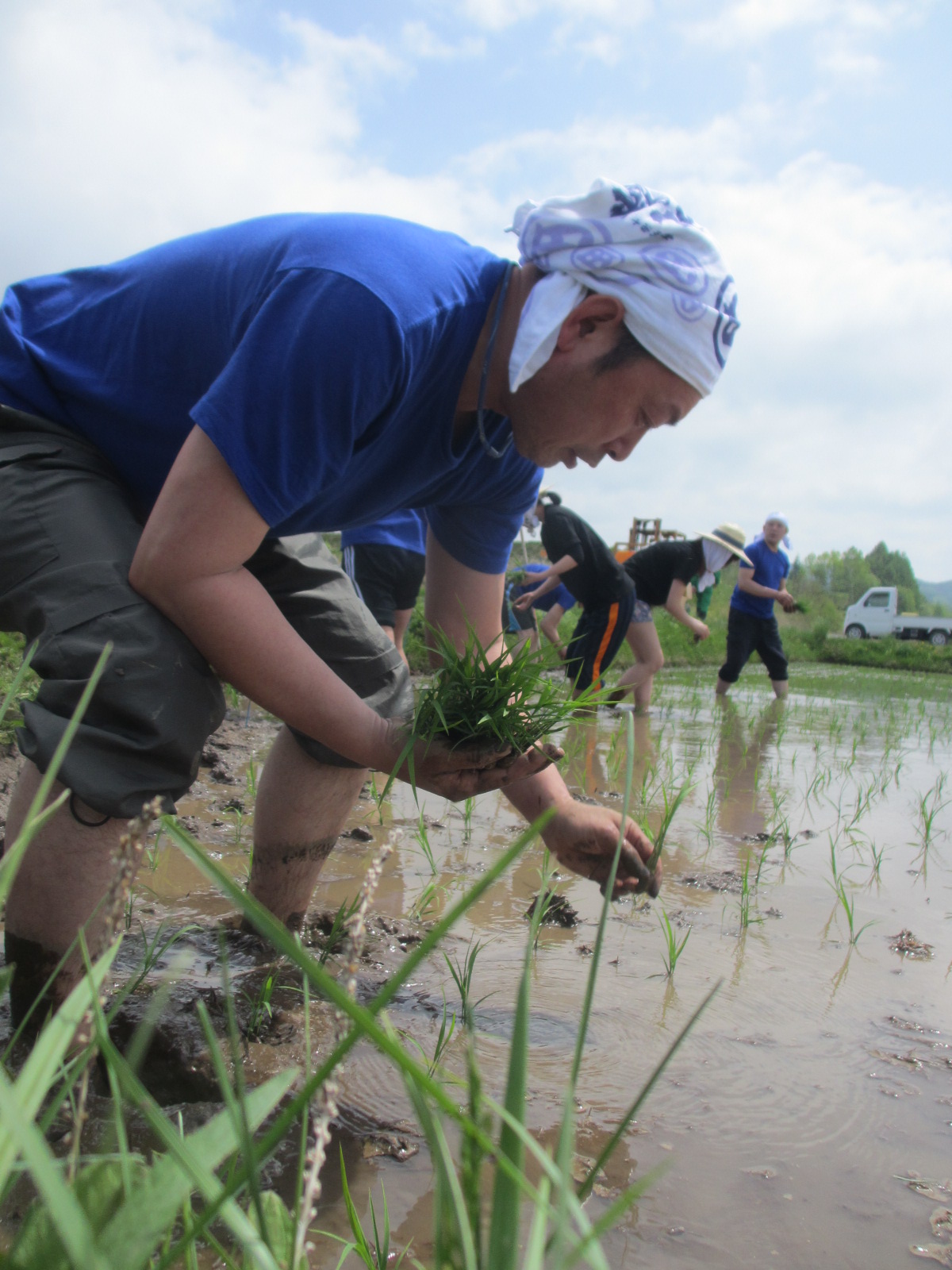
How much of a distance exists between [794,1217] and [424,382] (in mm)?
1415

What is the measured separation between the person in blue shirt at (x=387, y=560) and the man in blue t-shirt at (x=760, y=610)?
14.3 feet

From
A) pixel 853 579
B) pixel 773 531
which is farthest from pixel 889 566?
pixel 773 531


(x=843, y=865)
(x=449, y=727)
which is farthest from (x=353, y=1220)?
(x=843, y=865)

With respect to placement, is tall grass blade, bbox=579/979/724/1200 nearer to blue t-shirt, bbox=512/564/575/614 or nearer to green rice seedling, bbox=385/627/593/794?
green rice seedling, bbox=385/627/593/794

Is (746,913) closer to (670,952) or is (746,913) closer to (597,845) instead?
(670,952)

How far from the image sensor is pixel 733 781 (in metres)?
4.44

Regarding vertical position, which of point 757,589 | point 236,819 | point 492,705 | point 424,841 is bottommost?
point 236,819

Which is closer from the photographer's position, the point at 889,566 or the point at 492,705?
the point at 492,705

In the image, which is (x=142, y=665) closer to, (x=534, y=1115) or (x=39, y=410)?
(x=39, y=410)

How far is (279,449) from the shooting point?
4.39ft

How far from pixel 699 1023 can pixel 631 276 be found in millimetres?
1459

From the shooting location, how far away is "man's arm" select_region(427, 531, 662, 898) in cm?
170

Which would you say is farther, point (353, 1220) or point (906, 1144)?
point (906, 1144)

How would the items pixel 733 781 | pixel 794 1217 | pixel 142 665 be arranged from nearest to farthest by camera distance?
pixel 794 1217 → pixel 142 665 → pixel 733 781
